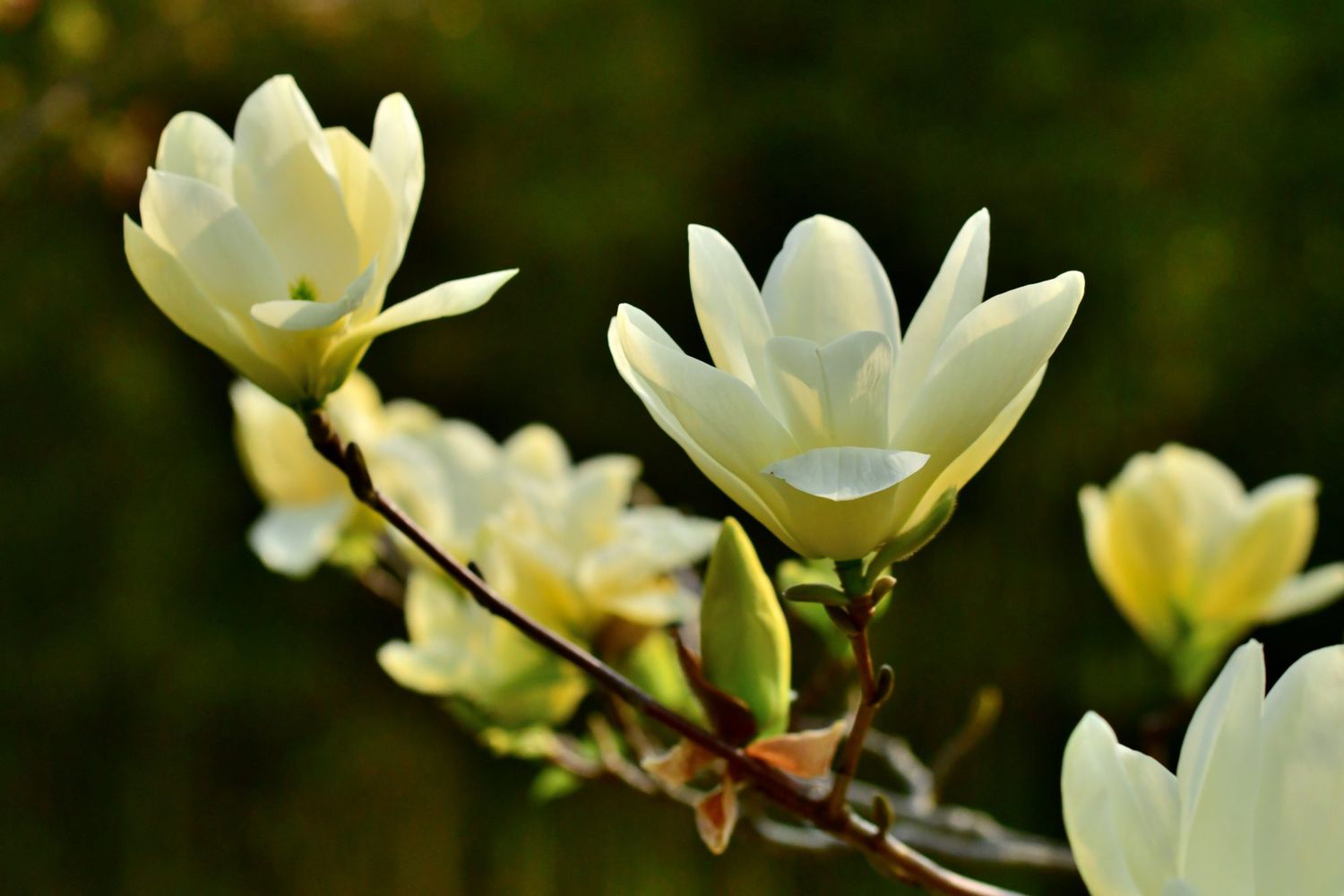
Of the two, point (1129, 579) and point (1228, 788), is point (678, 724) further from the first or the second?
point (1129, 579)

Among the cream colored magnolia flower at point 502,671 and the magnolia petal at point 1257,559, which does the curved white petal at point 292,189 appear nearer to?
the cream colored magnolia flower at point 502,671

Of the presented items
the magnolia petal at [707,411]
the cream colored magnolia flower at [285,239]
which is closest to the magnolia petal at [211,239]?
the cream colored magnolia flower at [285,239]

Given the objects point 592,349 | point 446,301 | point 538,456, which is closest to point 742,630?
point 446,301

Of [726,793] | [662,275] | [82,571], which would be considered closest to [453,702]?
[726,793]

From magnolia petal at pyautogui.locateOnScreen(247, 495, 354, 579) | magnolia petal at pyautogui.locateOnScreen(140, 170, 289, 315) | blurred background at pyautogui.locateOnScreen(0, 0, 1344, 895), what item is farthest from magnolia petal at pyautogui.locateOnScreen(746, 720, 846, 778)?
blurred background at pyautogui.locateOnScreen(0, 0, 1344, 895)

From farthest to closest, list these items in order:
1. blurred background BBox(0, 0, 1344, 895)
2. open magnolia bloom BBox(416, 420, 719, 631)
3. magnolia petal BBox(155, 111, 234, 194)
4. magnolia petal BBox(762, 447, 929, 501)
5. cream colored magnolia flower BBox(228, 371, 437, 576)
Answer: blurred background BBox(0, 0, 1344, 895) < cream colored magnolia flower BBox(228, 371, 437, 576) < open magnolia bloom BBox(416, 420, 719, 631) < magnolia petal BBox(155, 111, 234, 194) < magnolia petal BBox(762, 447, 929, 501)

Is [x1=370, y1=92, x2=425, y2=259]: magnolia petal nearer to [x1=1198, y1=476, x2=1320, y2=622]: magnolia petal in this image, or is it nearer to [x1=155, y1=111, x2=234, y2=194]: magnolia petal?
[x1=155, y1=111, x2=234, y2=194]: magnolia petal

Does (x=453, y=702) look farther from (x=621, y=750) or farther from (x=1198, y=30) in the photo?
(x=1198, y=30)
